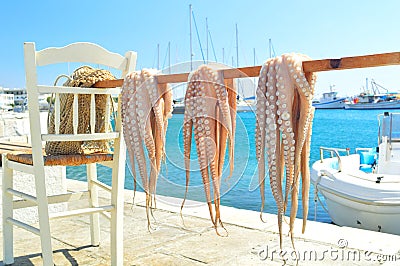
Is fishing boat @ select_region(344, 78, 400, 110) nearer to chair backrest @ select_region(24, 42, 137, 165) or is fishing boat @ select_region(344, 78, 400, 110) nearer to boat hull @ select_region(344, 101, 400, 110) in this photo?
Answer: boat hull @ select_region(344, 101, 400, 110)

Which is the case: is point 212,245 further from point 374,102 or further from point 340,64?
point 374,102

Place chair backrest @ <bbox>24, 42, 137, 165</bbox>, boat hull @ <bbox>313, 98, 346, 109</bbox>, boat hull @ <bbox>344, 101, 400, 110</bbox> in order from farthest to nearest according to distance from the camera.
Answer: boat hull @ <bbox>313, 98, 346, 109</bbox>
boat hull @ <bbox>344, 101, 400, 110</bbox>
chair backrest @ <bbox>24, 42, 137, 165</bbox>

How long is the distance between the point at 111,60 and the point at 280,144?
1.20 m

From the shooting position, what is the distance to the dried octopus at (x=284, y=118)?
1.46 m

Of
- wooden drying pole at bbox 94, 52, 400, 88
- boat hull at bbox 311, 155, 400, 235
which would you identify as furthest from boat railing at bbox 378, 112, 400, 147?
wooden drying pole at bbox 94, 52, 400, 88

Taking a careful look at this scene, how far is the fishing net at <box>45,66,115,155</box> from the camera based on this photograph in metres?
2.36

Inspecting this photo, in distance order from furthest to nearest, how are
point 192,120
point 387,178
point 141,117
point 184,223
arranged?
point 387,178 → point 184,223 → point 141,117 → point 192,120

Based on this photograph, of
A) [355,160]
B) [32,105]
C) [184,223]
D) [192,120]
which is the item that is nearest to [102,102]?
[32,105]

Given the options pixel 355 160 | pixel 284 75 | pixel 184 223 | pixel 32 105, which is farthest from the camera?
pixel 355 160

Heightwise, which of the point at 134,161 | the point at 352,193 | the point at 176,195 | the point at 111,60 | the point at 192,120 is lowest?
the point at 352,193

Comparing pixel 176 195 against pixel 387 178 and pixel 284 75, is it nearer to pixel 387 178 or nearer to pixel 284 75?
pixel 284 75

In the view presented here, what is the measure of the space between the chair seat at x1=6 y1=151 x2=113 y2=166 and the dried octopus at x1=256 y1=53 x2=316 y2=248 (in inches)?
43.0

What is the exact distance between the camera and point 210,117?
1.69 meters

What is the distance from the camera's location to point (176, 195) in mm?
2111
